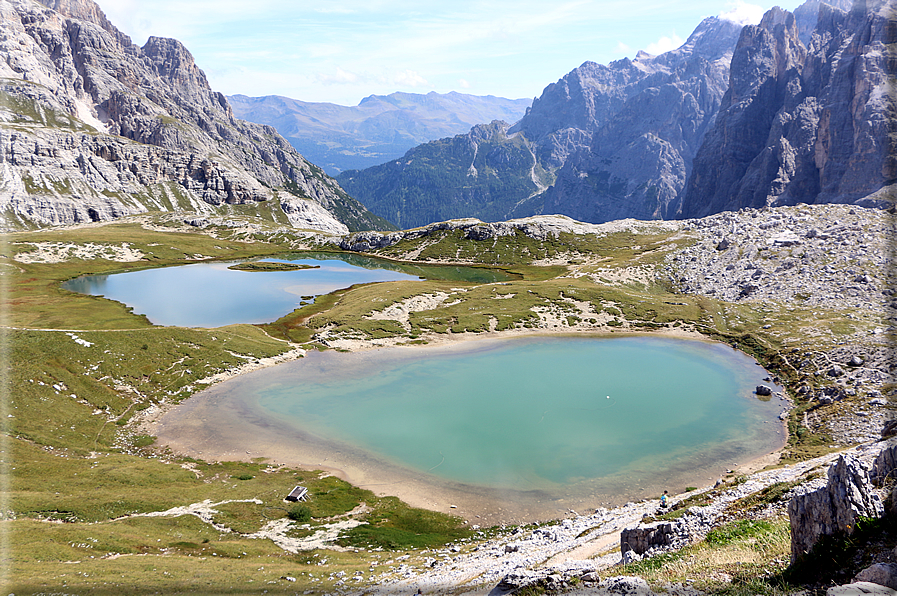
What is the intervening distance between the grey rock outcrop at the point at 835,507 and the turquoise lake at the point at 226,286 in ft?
326

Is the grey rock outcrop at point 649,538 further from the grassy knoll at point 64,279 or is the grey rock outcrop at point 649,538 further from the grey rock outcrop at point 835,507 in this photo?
the grassy knoll at point 64,279

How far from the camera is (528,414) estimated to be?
57.9 m

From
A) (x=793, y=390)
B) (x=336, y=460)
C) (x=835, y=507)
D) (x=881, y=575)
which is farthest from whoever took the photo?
(x=793, y=390)

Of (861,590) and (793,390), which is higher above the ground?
(861,590)

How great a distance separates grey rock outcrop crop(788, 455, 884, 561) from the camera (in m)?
15.5

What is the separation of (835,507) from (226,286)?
5836 inches

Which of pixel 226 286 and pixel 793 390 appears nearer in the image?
pixel 793 390

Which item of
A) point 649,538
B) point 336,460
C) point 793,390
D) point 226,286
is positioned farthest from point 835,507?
point 226,286

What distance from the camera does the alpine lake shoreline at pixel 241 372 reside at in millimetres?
28594

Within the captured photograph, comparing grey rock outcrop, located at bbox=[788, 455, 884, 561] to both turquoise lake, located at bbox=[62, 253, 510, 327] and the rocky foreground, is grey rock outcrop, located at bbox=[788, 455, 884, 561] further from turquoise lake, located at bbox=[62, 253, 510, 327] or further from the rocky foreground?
turquoise lake, located at bbox=[62, 253, 510, 327]

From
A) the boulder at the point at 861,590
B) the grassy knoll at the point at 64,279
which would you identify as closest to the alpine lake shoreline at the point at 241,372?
the grassy knoll at the point at 64,279

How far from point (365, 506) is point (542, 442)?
68.5 feet

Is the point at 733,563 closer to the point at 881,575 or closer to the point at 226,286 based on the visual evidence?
the point at 881,575

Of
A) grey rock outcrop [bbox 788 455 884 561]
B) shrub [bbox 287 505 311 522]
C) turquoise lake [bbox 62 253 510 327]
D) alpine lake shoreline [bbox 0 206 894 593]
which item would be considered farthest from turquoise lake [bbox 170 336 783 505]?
turquoise lake [bbox 62 253 510 327]
